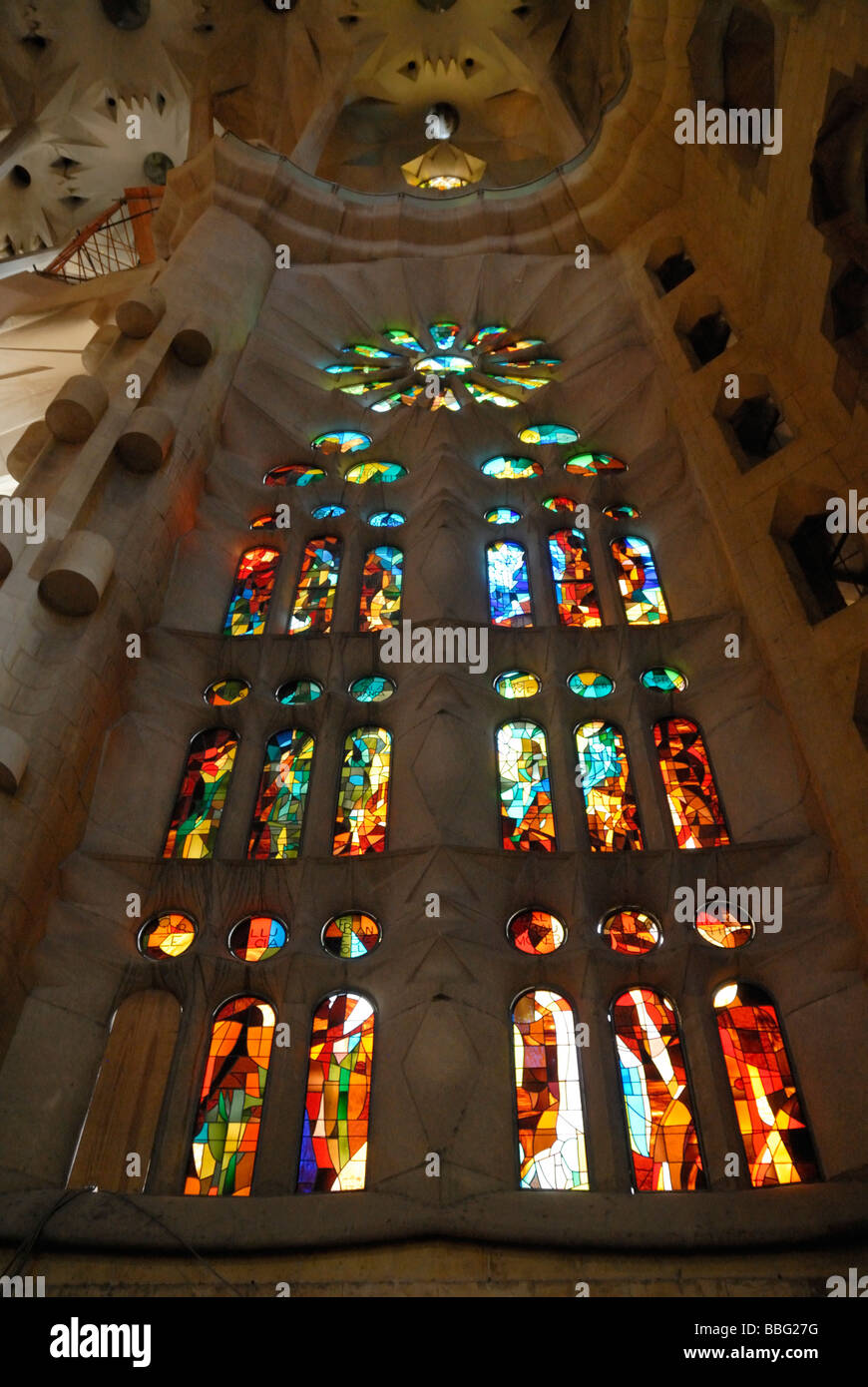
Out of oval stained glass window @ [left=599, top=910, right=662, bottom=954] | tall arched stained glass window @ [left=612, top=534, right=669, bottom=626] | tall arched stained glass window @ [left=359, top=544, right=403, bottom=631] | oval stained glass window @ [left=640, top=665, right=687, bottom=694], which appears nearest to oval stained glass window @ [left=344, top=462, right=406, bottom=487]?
tall arched stained glass window @ [left=359, top=544, right=403, bottom=631]

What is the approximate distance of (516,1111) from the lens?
286 inches

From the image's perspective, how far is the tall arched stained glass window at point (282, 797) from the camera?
366 inches

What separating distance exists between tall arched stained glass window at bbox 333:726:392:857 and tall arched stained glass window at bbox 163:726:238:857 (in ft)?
3.40

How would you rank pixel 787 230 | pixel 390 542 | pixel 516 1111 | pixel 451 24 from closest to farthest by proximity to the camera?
1. pixel 516 1111
2. pixel 787 230
3. pixel 390 542
4. pixel 451 24

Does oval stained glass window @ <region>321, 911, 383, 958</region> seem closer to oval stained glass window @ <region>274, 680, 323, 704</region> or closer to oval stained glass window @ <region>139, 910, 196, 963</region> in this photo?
oval stained glass window @ <region>139, 910, 196, 963</region>

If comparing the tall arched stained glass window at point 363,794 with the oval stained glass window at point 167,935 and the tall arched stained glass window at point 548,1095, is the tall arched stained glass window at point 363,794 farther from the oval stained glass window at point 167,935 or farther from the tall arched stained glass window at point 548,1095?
the tall arched stained glass window at point 548,1095

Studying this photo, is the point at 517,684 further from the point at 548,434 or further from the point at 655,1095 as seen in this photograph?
the point at 548,434

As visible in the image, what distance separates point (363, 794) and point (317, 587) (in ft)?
11.0

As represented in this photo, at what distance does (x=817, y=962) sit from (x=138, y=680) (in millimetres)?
6348

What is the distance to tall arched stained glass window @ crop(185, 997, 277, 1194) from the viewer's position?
709cm

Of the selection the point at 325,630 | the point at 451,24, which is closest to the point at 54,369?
the point at 325,630

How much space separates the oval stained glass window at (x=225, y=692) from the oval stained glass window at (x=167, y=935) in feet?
8.40

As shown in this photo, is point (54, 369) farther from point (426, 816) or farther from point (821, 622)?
point (821, 622)

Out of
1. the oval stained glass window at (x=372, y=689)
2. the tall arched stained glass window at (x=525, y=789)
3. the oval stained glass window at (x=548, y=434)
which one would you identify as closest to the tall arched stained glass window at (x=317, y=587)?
the oval stained glass window at (x=372, y=689)
